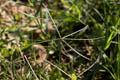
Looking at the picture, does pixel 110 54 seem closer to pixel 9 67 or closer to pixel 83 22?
pixel 83 22

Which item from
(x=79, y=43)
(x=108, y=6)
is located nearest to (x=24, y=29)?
(x=79, y=43)

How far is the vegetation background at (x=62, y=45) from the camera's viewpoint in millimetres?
1415

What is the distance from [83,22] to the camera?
1779 mm

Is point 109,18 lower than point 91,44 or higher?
higher

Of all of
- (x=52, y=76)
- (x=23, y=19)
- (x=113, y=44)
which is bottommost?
(x=52, y=76)

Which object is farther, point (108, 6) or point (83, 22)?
point (108, 6)

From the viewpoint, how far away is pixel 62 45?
1.51 metres

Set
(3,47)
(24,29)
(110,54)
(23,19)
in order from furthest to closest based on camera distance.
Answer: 1. (23,19)
2. (24,29)
3. (3,47)
4. (110,54)

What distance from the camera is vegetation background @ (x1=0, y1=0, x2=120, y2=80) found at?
142 centimetres

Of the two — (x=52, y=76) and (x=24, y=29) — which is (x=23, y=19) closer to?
(x=24, y=29)

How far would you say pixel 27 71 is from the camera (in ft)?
4.69

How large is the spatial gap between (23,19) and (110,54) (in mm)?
882

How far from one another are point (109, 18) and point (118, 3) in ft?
0.80

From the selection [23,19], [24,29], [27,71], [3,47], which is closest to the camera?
[27,71]
